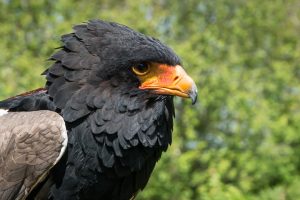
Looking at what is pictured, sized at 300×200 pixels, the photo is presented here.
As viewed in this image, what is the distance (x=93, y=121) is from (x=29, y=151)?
498mm

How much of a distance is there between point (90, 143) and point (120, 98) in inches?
15.2

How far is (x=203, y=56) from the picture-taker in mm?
11875

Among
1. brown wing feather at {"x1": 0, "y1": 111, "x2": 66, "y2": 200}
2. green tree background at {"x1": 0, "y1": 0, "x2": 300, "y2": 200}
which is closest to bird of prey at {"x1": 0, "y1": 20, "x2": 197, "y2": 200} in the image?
brown wing feather at {"x1": 0, "y1": 111, "x2": 66, "y2": 200}

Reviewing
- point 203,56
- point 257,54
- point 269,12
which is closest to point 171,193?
point 203,56

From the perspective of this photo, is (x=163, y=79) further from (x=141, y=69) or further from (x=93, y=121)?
(x=93, y=121)

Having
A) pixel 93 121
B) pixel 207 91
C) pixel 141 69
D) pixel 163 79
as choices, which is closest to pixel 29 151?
pixel 93 121

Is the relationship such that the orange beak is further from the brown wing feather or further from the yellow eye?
the brown wing feather

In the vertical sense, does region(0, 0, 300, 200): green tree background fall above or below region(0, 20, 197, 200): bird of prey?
above

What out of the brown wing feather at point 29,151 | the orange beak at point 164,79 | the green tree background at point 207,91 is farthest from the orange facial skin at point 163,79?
the green tree background at point 207,91

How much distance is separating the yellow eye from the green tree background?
5.10 metres

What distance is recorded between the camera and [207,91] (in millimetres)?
11094

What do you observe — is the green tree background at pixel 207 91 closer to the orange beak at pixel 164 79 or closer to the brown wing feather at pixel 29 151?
the brown wing feather at pixel 29 151

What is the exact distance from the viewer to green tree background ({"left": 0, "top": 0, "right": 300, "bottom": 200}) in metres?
10.7

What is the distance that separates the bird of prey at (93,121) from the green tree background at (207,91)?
4.89m
